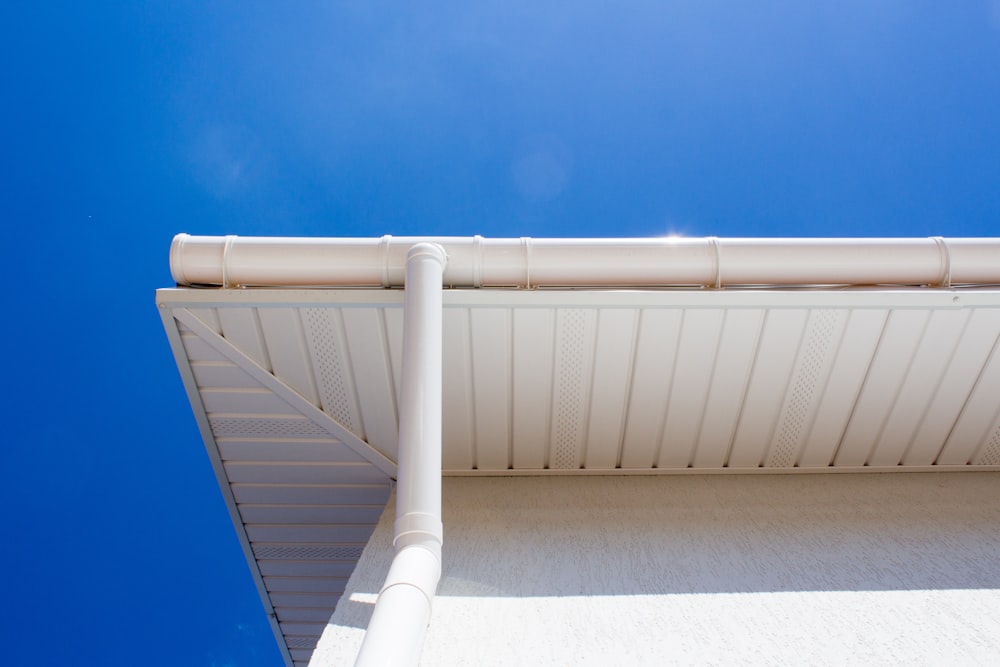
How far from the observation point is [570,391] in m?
3.41

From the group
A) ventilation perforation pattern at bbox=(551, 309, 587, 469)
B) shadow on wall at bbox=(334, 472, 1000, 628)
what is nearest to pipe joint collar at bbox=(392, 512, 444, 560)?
shadow on wall at bbox=(334, 472, 1000, 628)

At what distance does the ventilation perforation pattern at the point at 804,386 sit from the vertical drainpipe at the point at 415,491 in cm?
214

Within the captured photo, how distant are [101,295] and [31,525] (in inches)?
128

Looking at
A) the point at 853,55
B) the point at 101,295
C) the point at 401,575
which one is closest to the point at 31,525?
the point at 101,295

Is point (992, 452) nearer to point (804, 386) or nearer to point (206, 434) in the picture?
point (804, 386)

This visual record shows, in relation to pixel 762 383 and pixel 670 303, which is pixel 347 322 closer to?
pixel 670 303

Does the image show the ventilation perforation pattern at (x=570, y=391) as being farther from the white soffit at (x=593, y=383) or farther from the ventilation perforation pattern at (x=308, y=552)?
the ventilation perforation pattern at (x=308, y=552)

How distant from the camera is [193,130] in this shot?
6.58m

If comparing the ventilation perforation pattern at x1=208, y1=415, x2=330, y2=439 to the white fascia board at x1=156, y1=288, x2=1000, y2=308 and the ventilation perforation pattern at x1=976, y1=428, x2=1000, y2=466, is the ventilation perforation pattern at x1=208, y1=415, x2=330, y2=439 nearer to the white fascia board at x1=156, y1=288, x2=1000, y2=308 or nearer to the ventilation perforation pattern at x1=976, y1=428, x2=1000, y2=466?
the white fascia board at x1=156, y1=288, x2=1000, y2=308

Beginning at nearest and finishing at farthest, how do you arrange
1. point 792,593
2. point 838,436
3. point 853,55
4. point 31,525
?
1. point 792,593
2. point 838,436
3. point 853,55
4. point 31,525

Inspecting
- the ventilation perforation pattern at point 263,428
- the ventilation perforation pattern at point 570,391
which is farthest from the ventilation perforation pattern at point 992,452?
the ventilation perforation pattern at point 263,428

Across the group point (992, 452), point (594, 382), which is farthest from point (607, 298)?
point (992, 452)

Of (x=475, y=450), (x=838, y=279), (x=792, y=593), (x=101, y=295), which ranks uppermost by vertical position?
(x=101, y=295)

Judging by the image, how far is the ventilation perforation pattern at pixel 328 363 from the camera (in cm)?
315
